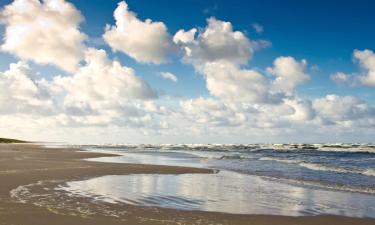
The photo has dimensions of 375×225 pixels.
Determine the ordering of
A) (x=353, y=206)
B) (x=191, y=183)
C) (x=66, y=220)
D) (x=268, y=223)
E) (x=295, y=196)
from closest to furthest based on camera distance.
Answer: (x=66, y=220) → (x=268, y=223) → (x=353, y=206) → (x=295, y=196) → (x=191, y=183)

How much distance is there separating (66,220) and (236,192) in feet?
27.1

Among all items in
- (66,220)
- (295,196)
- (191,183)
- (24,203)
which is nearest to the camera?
(66,220)

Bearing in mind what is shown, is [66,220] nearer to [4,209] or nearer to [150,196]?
[4,209]

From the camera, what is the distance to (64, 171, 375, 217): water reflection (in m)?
12.8

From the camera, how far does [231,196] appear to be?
15.3 meters

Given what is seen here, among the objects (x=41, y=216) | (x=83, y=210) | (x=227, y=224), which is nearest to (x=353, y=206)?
(x=227, y=224)

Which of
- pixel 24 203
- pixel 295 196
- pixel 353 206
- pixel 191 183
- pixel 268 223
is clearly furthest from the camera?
pixel 191 183

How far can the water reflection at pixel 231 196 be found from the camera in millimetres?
12820

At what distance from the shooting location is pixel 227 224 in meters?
10.3

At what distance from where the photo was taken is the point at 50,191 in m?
14.8

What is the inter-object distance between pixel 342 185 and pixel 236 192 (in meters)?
6.99

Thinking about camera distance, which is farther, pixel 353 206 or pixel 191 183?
pixel 191 183

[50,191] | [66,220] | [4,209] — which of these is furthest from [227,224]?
[50,191]

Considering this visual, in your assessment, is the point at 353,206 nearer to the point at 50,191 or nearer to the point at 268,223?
the point at 268,223
